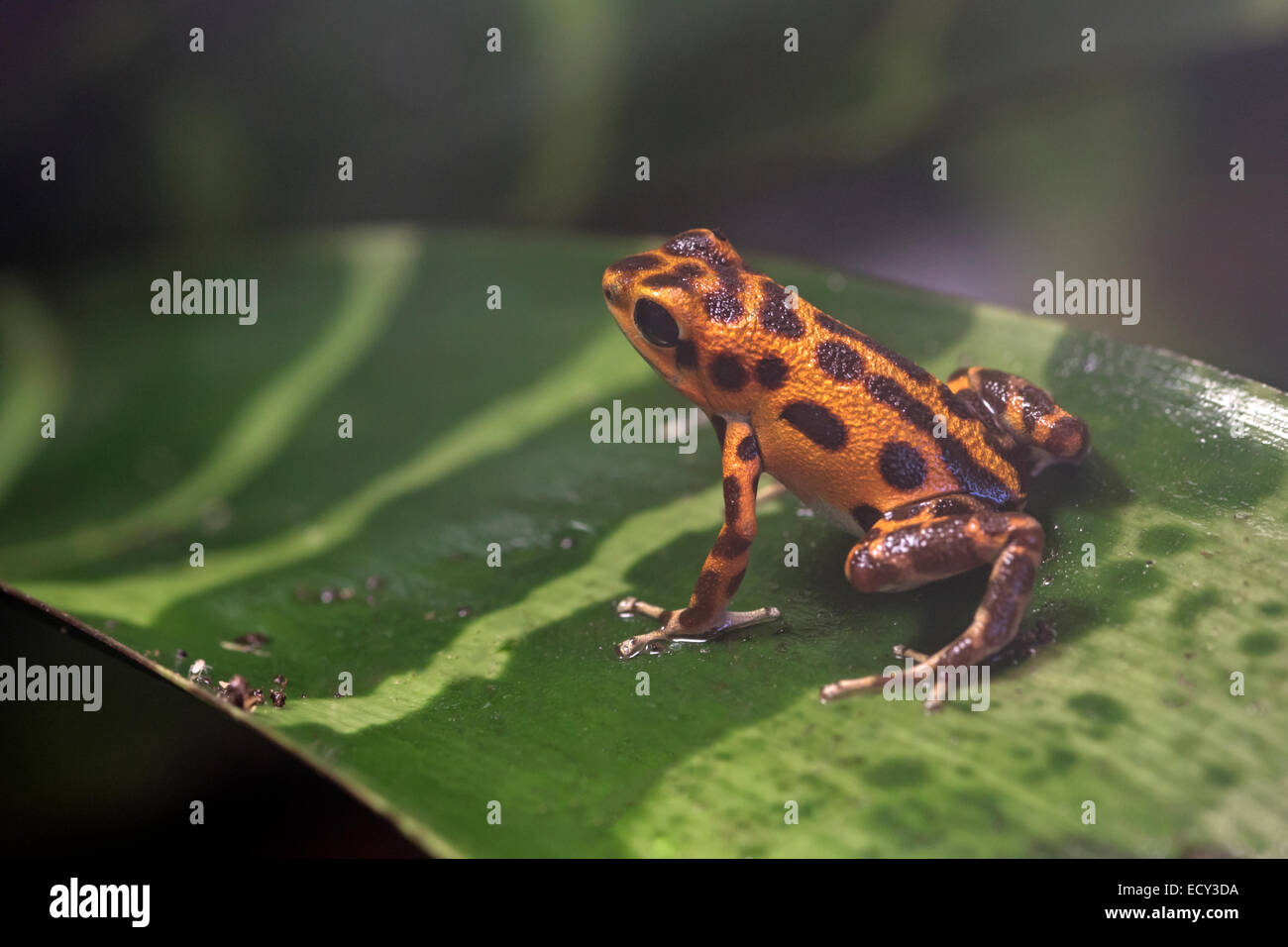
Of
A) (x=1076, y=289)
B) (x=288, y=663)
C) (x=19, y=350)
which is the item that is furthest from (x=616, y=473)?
(x=19, y=350)

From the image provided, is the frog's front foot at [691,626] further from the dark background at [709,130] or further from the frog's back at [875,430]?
the dark background at [709,130]

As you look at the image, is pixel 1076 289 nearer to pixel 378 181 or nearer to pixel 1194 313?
pixel 1194 313

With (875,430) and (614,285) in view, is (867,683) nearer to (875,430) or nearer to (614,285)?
(875,430)

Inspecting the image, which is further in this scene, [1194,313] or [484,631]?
[1194,313]

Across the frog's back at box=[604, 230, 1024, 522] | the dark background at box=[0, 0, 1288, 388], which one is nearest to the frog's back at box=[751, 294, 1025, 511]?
the frog's back at box=[604, 230, 1024, 522]

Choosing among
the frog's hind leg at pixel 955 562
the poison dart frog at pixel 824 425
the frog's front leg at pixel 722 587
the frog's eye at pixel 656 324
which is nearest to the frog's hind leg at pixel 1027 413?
the poison dart frog at pixel 824 425

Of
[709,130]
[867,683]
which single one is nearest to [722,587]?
[867,683]

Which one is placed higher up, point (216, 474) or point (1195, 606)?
point (216, 474)
